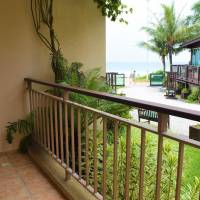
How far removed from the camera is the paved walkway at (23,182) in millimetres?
2246

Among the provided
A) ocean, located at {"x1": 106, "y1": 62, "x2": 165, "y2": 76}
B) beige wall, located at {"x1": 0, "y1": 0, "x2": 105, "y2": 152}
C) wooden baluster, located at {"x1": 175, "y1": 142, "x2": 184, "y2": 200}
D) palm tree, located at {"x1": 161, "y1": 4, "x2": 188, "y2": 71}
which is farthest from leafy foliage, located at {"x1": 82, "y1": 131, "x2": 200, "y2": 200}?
palm tree, located at {"x1": 161, "y1": 4, "x2": 188, "y2": 71}

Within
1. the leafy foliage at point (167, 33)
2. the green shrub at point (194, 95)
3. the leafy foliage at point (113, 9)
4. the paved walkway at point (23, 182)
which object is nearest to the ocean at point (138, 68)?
the leafy foliage at point (167, 33)

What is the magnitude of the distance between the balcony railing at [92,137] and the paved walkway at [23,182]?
222mm

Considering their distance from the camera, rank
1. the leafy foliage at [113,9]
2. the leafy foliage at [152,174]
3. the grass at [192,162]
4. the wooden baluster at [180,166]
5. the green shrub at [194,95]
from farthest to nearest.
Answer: the green shrub at [194,95] → the grass at [192,162] → the leafy foliage at [113,9] → the leafy foliage at [152,174] → the wooden baluster at [180,166]

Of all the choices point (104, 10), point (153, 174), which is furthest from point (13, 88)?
point (153, 174)

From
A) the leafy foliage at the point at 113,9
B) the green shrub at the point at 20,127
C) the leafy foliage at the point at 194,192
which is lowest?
the leafy foliage at the point at 194,192

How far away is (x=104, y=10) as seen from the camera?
338 centimetres

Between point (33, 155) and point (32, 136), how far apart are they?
295 millimetres

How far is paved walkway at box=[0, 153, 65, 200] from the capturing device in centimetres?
225

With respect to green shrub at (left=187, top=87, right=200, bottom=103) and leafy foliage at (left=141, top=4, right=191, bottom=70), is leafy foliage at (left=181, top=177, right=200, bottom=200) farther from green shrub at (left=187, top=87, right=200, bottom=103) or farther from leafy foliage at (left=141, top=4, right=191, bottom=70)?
leafy foliage at (left=141, top=4, right=191, bottom=70)

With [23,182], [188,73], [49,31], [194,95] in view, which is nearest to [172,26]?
[188,73]

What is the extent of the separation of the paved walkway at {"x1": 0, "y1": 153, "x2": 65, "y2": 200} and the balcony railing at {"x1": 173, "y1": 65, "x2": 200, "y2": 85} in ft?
36.0

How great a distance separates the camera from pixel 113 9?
339cm

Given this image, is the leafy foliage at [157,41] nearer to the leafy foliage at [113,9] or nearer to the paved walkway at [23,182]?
the leafy foliage at [113,9]
